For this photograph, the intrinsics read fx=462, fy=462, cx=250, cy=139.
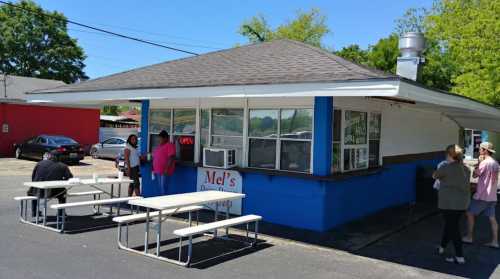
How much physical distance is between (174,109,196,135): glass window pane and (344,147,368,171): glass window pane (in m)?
3.44

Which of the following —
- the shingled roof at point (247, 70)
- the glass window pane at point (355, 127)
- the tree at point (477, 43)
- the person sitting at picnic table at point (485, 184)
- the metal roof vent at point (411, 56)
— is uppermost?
the tree at point (477, 43)

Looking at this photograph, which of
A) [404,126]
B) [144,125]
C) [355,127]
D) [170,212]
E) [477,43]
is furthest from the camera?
[477,43]

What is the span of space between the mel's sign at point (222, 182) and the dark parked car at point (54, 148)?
1301cm

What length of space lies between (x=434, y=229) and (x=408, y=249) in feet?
6.32

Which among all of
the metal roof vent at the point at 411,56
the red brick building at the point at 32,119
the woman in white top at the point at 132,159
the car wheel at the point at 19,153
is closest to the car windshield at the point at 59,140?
the car wheel at the point at 19,153

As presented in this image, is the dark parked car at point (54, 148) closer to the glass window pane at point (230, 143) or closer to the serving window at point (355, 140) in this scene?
the glass window pane at point (230, 143)

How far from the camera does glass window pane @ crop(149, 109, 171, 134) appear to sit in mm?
10945

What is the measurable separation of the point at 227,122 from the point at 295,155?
1.82 meters

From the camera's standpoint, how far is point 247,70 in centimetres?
897

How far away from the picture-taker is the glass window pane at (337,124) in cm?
880

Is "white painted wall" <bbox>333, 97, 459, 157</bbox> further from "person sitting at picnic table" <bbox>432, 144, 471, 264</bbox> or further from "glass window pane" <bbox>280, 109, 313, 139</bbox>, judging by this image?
"person sitting at picnic table" <bbox>432, 144, 471, 264</bbox>

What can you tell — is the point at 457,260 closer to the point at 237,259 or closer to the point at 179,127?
the point at 237,259

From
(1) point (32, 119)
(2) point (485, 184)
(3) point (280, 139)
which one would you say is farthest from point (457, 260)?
(1) point (32, 119)

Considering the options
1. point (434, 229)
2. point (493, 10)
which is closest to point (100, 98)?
point (434, 229)
